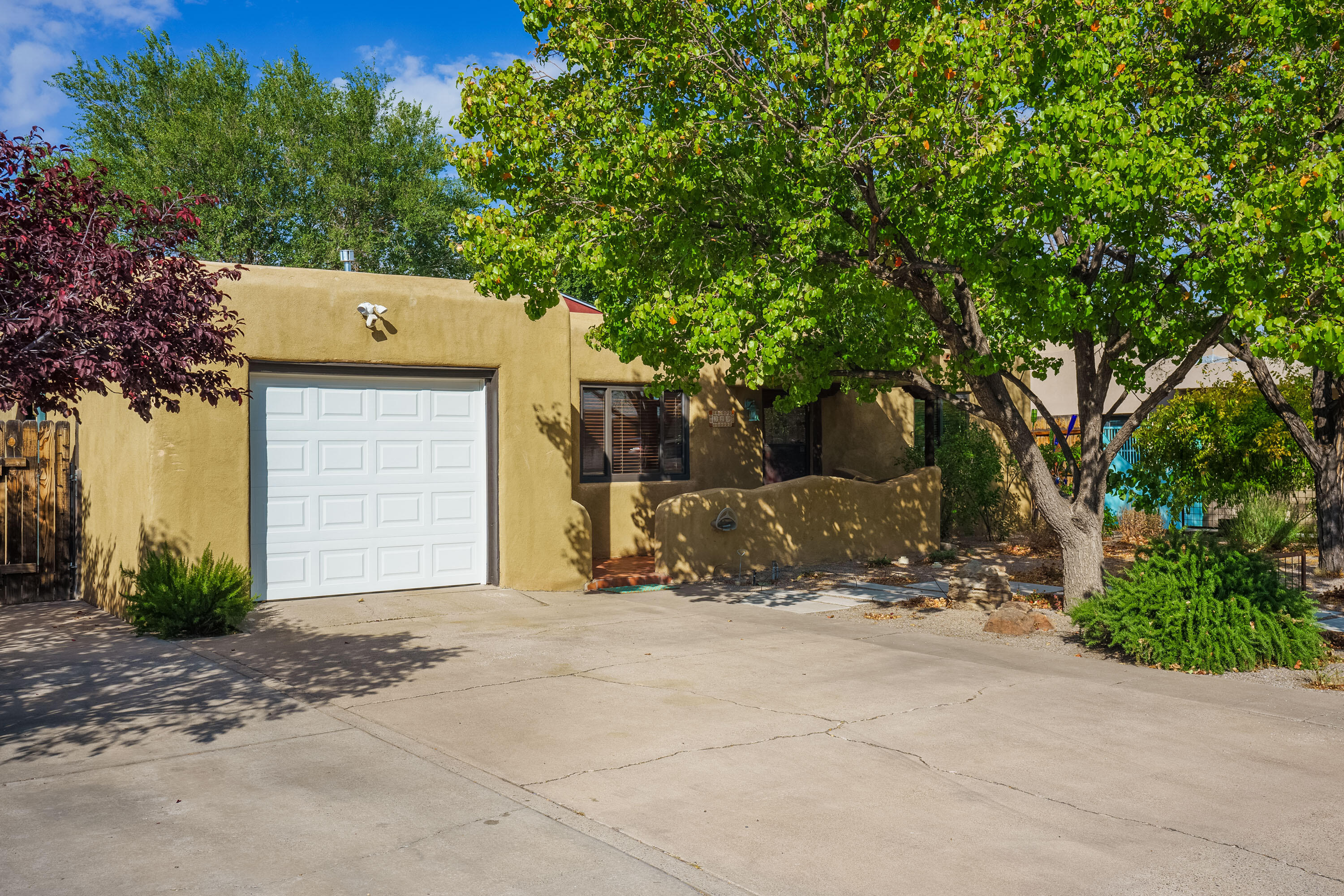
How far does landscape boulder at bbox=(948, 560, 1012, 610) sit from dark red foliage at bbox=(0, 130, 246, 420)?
8.11 meters

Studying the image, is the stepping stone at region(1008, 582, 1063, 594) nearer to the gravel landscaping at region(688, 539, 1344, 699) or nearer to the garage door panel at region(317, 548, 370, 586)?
the gravel landscaping at region(688, 539, 1344, 699)

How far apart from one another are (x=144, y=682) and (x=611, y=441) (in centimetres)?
818

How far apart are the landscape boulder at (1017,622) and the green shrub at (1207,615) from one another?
103cm

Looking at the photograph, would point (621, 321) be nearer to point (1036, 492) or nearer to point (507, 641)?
point (507, 641)

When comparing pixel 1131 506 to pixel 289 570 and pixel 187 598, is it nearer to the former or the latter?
pixel 289 570

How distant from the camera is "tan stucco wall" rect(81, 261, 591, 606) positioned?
1002 cm

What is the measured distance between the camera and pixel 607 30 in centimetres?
954

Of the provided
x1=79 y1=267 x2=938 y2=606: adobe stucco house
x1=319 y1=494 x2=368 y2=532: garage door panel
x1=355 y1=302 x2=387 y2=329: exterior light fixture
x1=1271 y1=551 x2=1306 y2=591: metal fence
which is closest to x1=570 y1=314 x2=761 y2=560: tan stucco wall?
x1=79 y1=267 x2=938 y2=606: adobe stucco house

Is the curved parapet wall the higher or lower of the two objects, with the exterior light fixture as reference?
lower

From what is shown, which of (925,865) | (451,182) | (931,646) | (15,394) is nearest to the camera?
(925,865)

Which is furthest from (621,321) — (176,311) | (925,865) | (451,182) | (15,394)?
(451,182)

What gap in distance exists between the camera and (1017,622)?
9.84 m

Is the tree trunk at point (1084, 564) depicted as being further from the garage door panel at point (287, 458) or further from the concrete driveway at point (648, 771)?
the garage door panel at point (287, 458)

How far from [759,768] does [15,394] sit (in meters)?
4.37
